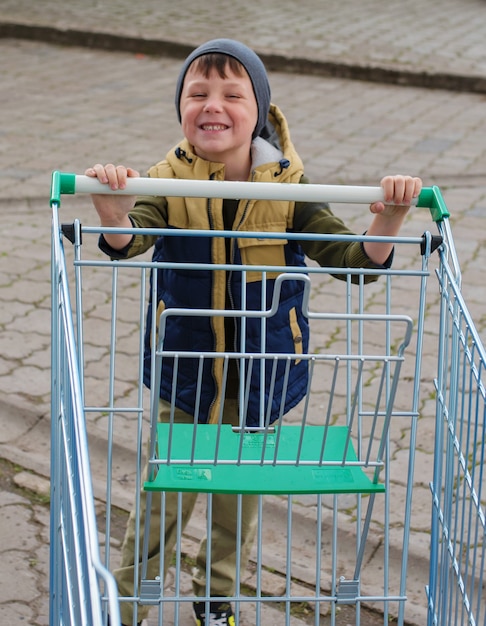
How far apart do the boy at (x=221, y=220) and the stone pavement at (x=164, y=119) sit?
3.08 feet

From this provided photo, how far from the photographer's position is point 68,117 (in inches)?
341

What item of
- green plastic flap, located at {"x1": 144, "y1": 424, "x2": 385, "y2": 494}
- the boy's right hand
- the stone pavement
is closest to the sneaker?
the stone pavement

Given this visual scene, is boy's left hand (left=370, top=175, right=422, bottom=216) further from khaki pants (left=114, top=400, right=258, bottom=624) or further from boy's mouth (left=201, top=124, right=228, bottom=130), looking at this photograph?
khaki pants (left=114, top=400, right=258, bottom=624)

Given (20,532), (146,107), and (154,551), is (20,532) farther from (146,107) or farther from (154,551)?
(146,107)

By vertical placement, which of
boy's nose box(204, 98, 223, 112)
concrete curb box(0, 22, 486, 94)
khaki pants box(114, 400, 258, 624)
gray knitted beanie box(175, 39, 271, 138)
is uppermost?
concrete curb box(0, 22, 486, 94)

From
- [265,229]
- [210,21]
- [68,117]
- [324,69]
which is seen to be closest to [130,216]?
[265,229]

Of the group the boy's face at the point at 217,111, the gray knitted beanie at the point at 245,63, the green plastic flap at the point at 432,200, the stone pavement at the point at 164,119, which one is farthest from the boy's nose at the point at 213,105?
the stone pavement at the point at 164,119

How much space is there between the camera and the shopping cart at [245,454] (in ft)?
6.15

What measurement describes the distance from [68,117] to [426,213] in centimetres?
350

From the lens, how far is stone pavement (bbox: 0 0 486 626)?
152 inches

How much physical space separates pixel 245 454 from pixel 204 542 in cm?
88

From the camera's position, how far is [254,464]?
6.87 ft

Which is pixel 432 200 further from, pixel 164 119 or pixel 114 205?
pixel 164 119

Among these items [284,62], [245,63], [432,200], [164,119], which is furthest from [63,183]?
[284,62]
